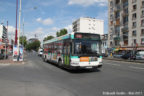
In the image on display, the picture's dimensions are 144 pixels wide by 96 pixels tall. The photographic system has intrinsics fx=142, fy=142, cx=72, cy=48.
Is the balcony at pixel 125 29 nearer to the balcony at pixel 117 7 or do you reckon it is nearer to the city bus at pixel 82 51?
the balcony at pixel 117 7

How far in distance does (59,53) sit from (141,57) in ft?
78.9

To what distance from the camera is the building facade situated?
309 ft

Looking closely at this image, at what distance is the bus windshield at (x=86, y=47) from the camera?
10000mm

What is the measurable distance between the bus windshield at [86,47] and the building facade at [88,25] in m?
81.0

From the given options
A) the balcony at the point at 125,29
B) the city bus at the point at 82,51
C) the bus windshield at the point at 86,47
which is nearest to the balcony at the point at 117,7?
the balcony at the point at 125,29

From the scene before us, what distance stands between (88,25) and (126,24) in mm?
54063

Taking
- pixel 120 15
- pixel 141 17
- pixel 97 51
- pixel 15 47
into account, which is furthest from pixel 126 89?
pixel 120 15

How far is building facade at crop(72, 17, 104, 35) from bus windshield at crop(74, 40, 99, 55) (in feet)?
266

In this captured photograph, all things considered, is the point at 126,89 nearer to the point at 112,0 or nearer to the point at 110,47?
the point at 110,47

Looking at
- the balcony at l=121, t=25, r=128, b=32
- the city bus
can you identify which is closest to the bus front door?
the city bus

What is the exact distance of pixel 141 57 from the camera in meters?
30.5

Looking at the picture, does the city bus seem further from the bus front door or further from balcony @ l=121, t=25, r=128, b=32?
balcony @ l=121, t=25, r=128, b=32

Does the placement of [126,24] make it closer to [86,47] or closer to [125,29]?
[125,29]

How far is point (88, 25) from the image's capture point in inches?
3866
